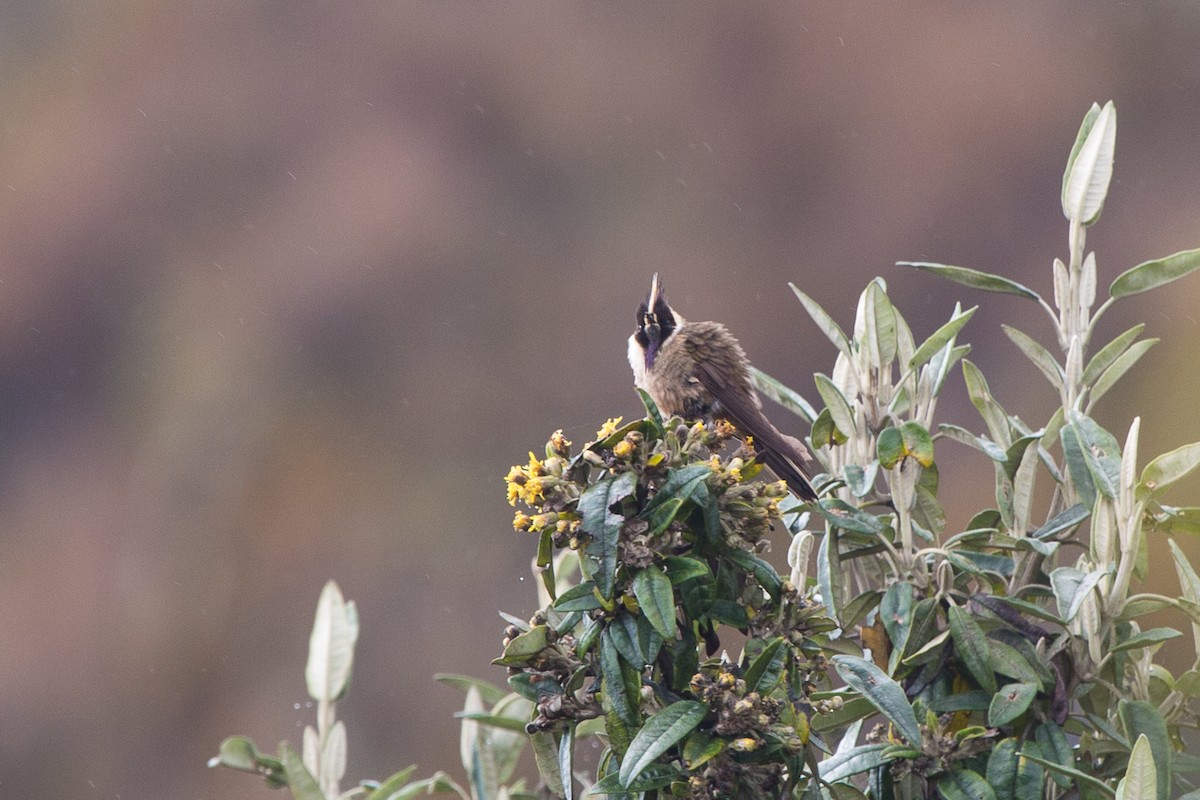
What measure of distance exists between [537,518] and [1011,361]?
286cm

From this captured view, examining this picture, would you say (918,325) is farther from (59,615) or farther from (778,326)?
(59,615)

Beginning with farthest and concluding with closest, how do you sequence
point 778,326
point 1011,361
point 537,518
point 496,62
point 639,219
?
1. point 496,62
2. point 639,219
3. point 778,326
4. point 1011,361
5. point 537,518

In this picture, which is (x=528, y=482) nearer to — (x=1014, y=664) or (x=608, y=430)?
(x=608, y=430)

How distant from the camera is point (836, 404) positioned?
94 cm

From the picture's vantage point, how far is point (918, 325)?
3.58m

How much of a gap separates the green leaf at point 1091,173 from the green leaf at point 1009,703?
36 centimetres

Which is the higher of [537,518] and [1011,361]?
[1011,361]

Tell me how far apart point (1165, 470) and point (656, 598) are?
331 mm

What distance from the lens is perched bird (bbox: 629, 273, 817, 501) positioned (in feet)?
5.13

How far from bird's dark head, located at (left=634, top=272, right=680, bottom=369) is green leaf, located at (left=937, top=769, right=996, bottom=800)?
108cm

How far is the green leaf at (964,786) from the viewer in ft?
2.56

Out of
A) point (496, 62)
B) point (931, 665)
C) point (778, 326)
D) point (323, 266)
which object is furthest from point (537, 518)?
point (496, 62)

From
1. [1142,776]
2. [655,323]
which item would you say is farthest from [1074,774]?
[655,323]

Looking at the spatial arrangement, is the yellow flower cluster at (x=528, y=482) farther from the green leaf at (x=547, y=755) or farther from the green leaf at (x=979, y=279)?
the green leaf at (x=979, y=279)
